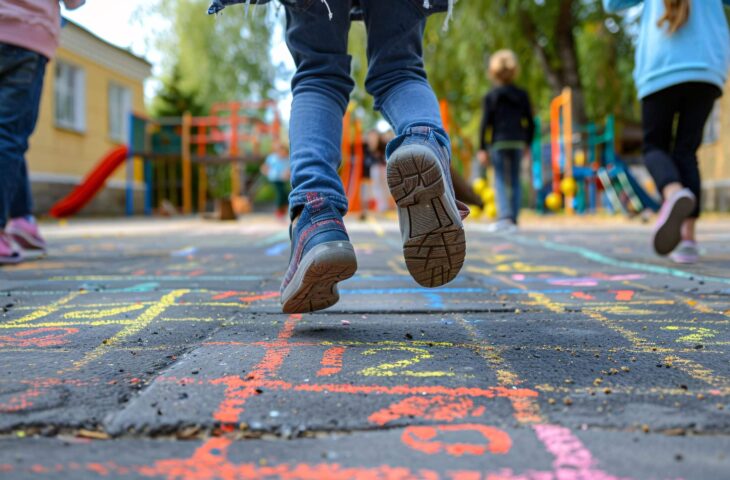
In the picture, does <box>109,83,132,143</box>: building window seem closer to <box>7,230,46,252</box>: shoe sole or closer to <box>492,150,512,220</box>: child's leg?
<box>492,150,512,220</box>: child's leg

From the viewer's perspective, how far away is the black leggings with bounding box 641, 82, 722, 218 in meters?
3.04

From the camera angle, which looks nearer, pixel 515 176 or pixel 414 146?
pixel 414 146

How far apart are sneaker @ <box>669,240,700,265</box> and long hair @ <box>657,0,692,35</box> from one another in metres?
1.01

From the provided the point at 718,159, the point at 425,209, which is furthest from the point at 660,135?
the point at 718,159

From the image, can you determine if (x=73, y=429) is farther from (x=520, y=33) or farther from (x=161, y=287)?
(x=520, y=33)

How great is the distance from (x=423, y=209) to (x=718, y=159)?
14607 millimetres

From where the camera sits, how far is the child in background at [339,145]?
4.82ft

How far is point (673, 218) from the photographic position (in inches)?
113

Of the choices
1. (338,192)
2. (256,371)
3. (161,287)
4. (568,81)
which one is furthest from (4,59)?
(568,81)

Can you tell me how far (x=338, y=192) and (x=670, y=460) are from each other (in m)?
1.04

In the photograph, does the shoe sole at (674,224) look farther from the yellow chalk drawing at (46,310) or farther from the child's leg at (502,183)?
the child's leg at (502,183)

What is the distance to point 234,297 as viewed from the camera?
214cm

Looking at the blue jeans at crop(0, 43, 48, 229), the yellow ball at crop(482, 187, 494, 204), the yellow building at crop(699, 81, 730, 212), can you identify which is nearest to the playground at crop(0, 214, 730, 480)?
the blue jeans at crop(0, 43, 48, 229)

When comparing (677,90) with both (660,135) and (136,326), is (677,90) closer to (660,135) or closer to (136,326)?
(660,135)
